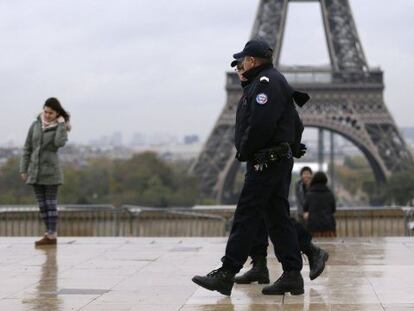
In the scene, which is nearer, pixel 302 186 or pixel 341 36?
pixel 302 186

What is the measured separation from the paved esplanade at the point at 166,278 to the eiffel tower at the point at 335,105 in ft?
163

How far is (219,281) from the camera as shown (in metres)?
6.93

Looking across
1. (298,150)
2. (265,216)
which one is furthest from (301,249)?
(298,150)

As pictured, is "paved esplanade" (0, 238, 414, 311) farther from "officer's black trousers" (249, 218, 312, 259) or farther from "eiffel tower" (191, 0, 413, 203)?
"eiffel tower" (191, 0, 413, 203)

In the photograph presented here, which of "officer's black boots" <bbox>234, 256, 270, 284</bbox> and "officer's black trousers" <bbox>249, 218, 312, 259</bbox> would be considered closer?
"officer's black boots" <bbox>234, 256, 270, 284</bbox>

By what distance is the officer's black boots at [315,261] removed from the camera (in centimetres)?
748

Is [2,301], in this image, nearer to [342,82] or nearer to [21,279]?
[21,279]

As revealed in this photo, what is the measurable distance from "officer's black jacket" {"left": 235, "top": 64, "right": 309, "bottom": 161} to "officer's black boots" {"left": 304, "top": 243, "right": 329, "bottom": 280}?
1.01m

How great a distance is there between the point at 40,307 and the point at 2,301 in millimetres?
366

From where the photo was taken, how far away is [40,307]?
21.6 ft

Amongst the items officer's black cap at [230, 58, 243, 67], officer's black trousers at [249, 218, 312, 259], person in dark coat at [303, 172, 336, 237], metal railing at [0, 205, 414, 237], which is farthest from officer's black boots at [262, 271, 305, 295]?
metal railing at [0, 205, 414, 237]

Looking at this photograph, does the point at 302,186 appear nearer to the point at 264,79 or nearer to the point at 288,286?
the point at 288,286

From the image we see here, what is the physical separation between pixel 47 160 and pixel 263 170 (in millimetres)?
4851

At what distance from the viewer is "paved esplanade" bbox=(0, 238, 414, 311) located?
6.68 m
